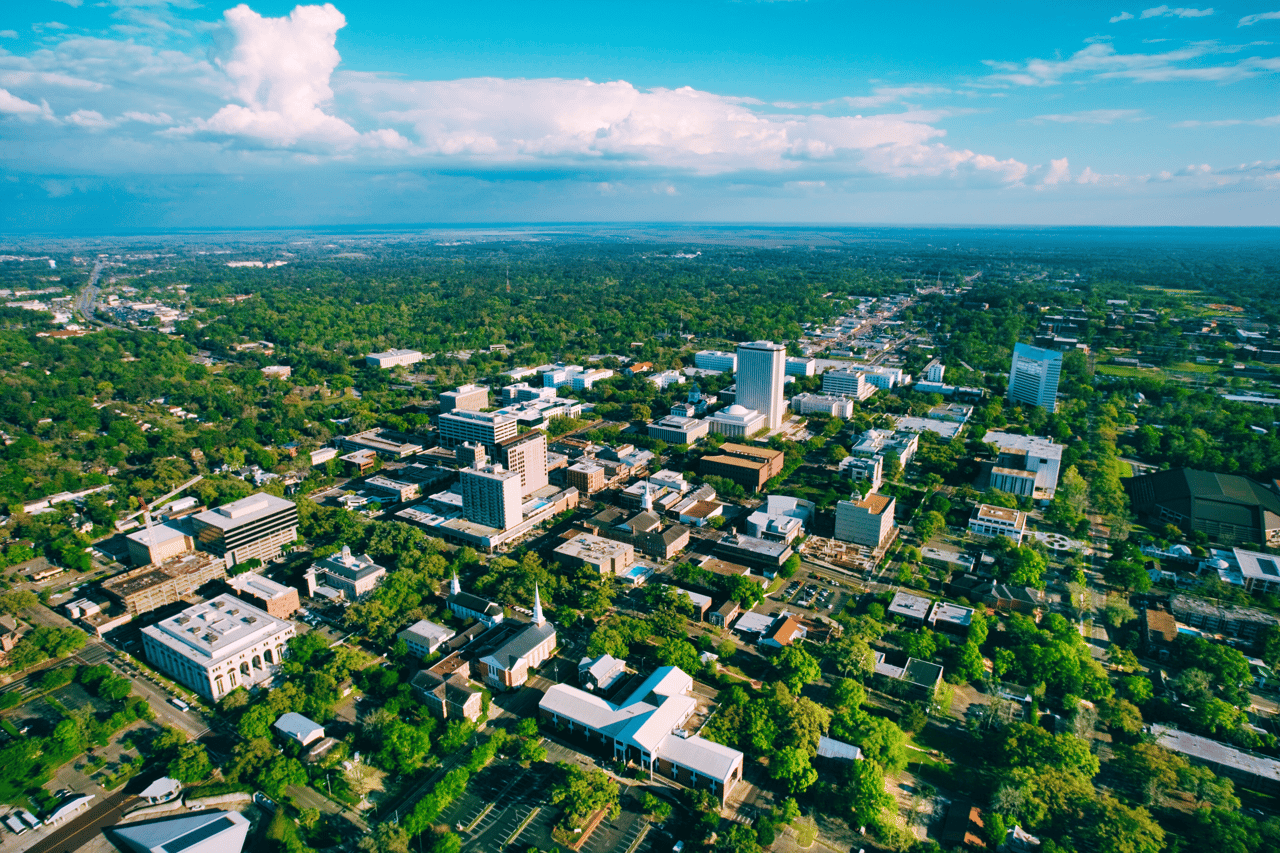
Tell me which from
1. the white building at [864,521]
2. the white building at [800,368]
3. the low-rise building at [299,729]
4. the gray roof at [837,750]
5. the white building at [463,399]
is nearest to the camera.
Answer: the gray roof at [837,750]

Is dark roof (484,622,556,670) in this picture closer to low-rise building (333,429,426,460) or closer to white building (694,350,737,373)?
low-rise building (333,429,426,460)

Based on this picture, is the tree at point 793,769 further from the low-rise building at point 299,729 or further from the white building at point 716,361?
the white building at point 716,361

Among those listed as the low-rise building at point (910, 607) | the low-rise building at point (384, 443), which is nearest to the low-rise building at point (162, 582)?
the low-rise building at point (384, 443)

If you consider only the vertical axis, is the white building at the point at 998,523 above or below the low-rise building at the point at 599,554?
above

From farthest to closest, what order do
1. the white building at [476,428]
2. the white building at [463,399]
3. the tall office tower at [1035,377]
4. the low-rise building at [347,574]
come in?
1. the tall office tower at [1035,377]
2. the white building at [463,399]
3. the white building at [476,428]
4. the low-rise building at [347,574]

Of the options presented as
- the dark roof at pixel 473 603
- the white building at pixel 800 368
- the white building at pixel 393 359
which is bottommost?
the dark roof at pixel 473 603

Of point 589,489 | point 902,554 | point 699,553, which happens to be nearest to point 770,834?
point 699,553
